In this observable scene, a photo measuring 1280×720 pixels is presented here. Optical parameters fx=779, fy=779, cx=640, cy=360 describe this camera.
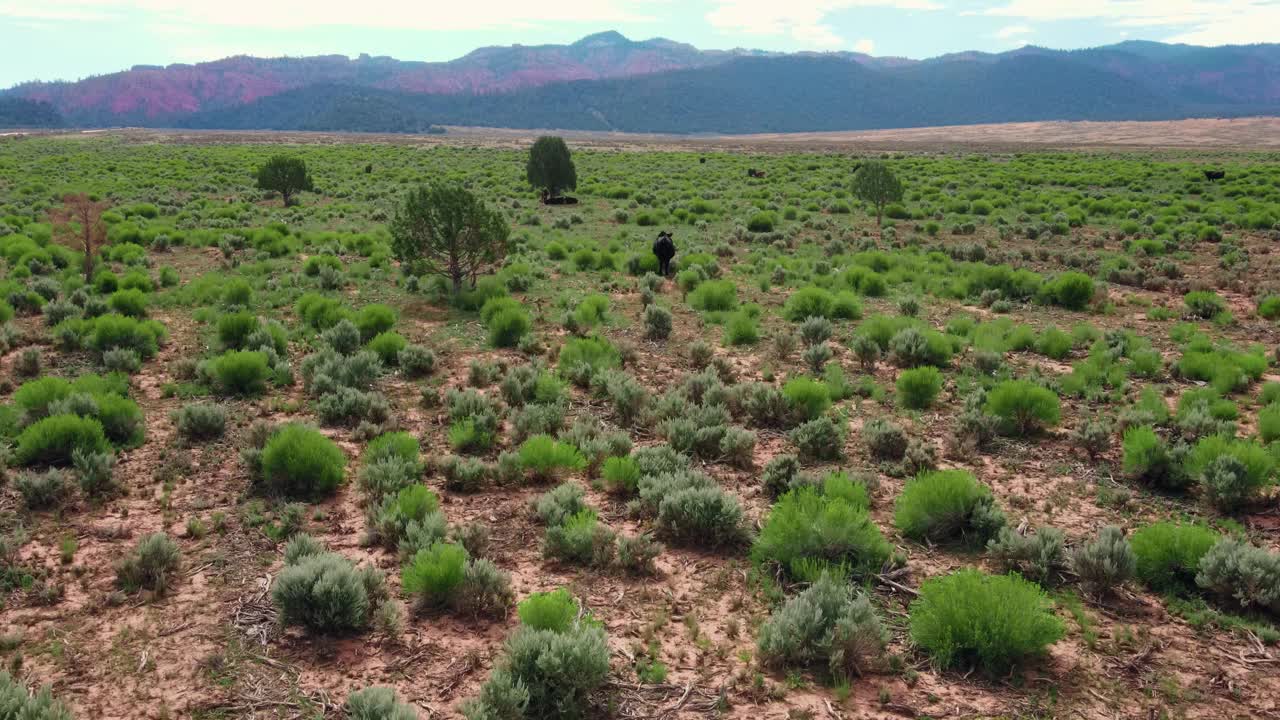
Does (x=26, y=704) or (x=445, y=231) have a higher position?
(x=445, y=231)

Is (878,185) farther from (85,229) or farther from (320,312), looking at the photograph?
(85,229)

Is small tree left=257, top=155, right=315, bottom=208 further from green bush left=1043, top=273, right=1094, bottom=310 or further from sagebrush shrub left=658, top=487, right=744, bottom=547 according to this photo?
sagebrush shrub left=658, top=487, right=744, bottom=547

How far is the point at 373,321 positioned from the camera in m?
13.5

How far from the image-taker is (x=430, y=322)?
1458cm

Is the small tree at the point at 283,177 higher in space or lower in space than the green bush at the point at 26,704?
higher

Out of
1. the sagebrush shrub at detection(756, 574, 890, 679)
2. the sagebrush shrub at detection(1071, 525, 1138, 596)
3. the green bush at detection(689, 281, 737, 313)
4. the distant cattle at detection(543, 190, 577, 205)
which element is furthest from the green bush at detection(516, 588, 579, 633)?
the distant cattle at detection(543, 190, 577, 205)

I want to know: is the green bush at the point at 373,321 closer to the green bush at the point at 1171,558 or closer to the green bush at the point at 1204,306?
the green bush at the point at 1171,558

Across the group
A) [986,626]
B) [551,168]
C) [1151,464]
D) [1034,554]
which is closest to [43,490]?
[986,626]

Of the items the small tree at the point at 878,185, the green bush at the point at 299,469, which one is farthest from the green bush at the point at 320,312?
the small tree at the point at 878,185

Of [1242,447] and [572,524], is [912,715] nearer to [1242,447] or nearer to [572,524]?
[572,524]

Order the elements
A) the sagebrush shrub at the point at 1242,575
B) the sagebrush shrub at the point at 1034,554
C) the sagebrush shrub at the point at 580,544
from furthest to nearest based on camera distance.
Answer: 1. the sagebrush shrub at the point at 580,544
2. the sagebrush shrub at the point at 1034,554
3. the sagebrush shrub at the point at 1242,575

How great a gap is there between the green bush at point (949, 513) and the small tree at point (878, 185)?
22.4 m

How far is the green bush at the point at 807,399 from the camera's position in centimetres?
991

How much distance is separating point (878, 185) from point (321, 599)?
26432 millimetres
